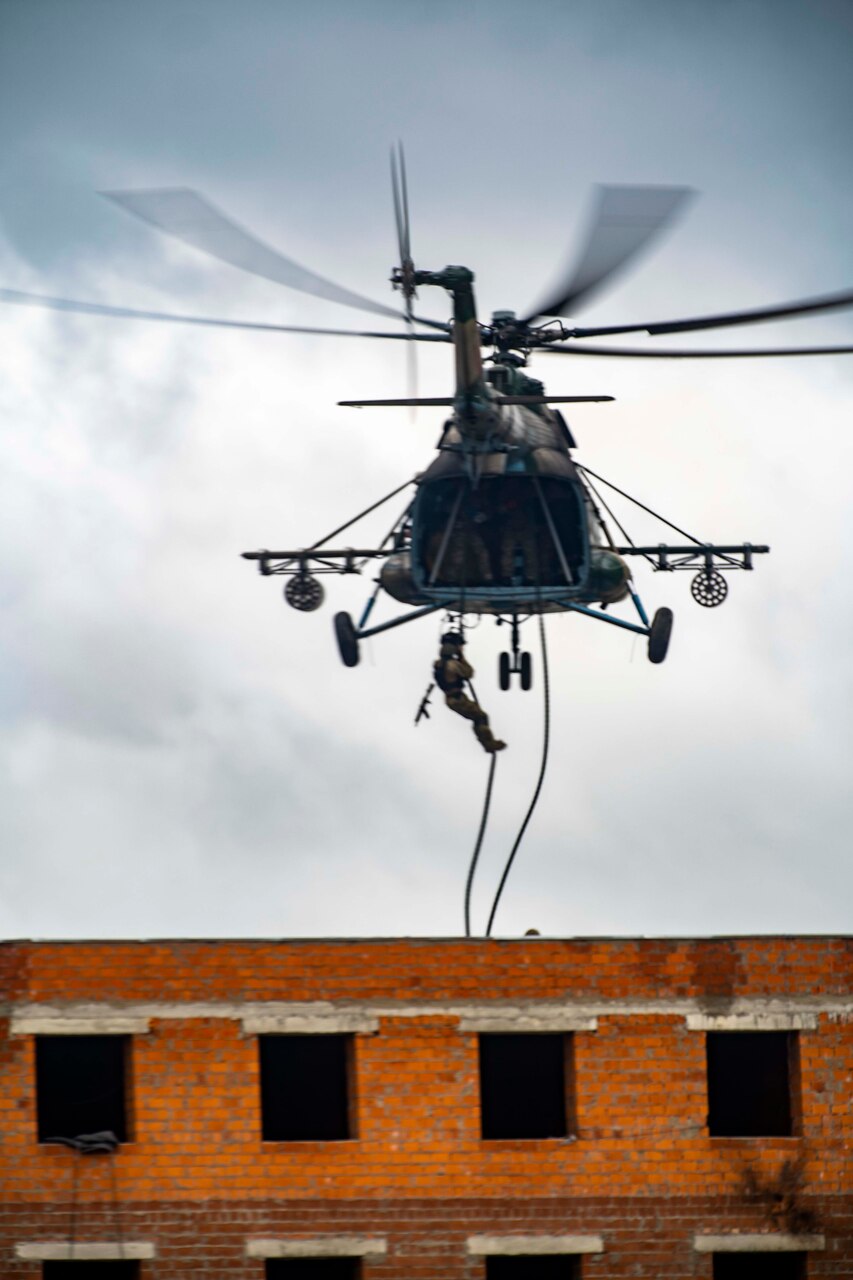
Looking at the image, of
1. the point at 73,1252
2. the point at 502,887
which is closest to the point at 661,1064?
the point at 502,887

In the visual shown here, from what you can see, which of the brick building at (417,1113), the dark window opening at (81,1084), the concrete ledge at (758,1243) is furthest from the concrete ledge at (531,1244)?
the dark window opening at (81,1084)

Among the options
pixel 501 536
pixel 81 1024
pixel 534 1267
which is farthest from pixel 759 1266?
pixel 501 536

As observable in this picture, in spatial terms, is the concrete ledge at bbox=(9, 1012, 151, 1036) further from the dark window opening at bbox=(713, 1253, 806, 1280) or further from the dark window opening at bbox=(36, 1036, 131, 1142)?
the dark window opening at bbox=(713, 1253, 806, 1280)

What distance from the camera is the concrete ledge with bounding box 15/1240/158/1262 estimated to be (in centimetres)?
2678

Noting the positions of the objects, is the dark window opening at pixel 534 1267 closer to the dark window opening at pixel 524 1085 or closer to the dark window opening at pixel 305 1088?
the dark window opening at pixel 524 1085

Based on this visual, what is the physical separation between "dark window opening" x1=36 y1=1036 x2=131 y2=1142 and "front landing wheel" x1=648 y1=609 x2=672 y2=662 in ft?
26.0

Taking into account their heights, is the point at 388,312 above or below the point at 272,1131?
above

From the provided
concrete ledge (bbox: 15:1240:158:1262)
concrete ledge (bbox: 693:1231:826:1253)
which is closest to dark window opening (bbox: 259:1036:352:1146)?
concrete ledge (bbox: 15:1240:158:1262)

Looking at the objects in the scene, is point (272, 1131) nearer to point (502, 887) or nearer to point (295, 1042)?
point (295, 1042)

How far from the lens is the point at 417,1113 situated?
1077 inches

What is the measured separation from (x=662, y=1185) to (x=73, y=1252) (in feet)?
20.0

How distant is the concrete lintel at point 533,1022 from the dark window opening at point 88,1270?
14.5ft

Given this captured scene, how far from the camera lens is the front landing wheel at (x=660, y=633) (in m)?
31.0

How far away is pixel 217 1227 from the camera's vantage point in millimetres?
26953
